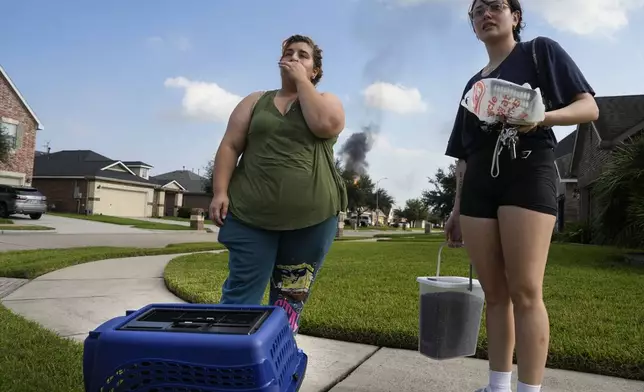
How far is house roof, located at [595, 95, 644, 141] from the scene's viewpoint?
15.1 m

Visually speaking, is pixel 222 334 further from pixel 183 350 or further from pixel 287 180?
pixel 287 180

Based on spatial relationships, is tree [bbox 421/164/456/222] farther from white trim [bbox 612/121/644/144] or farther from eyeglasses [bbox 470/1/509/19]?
eyeglasses [bbox 470/1/509/19]

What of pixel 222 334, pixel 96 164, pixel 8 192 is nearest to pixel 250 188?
pixel 222 334

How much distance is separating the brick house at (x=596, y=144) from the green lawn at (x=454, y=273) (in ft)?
23.9

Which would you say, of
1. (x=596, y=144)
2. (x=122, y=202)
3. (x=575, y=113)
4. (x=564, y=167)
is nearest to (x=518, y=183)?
(x=575, y=113)

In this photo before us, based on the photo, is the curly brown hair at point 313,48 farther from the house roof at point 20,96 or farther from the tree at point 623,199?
the house roof at point 20,96

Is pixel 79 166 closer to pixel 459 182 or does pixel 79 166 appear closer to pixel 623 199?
pixel 623 199

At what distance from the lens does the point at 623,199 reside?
Answer: 27.9 feet

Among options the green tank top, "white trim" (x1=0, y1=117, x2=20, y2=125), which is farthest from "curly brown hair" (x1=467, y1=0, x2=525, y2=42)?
"white trim" (x1=0, y1=117, x2=20, y2=125)

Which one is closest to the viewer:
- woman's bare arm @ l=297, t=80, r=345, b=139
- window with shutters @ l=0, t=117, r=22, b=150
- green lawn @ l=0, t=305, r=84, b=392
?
woman's bare arm @ l=297, t=80, r=345, b=139

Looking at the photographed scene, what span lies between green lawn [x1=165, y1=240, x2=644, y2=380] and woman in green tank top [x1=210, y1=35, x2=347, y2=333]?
128 centimetres

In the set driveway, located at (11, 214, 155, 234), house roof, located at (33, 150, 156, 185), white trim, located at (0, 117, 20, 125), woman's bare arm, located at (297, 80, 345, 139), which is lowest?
driveway, located at (11, 214, 155, 234)

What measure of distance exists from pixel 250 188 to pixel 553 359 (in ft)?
6.22

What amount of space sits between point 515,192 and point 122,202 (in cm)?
3754
